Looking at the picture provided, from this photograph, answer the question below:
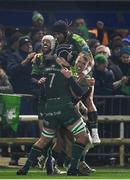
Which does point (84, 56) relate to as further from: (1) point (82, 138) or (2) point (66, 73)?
(1) point (82, 138)

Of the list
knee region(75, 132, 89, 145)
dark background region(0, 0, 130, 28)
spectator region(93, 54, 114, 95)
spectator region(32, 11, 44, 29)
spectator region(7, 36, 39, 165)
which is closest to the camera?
knee region(75, 132, 89, 145)

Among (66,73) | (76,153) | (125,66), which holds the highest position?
(66,73)

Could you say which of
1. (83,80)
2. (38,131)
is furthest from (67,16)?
(83,80)

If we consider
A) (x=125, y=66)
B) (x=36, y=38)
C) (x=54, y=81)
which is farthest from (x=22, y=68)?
(x=54, y=81)

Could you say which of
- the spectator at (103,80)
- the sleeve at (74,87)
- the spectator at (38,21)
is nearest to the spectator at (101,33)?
the spectator at (38,21)

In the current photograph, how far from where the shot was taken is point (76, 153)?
598 inches

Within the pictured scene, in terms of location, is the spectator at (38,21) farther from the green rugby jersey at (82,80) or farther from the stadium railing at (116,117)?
the green rugby jersey at (82,80)

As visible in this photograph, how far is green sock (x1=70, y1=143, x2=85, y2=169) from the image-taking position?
597 inches

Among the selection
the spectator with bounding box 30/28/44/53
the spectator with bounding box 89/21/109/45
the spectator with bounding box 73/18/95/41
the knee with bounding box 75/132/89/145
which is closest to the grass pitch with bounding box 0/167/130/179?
the knee with bounding box 75/132/89/145

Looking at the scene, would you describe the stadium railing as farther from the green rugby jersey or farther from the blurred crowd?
the green rugby jersey

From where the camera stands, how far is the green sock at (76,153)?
15172mm

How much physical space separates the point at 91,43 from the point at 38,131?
2449 mm

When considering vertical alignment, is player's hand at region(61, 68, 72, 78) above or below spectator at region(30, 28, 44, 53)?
below

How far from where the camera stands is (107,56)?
757 inches
